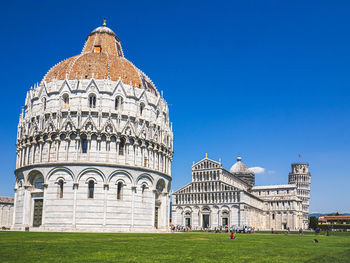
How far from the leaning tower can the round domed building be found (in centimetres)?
11075

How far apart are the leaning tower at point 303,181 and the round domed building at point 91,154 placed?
363 feet

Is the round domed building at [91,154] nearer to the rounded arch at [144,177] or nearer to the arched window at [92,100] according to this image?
the rounded arch at [144,177]

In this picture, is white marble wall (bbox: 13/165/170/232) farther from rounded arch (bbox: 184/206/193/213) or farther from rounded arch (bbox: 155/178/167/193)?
rounded arch (bbox: 184/206/193/213)

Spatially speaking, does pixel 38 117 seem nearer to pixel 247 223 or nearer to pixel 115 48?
pixel 115 48

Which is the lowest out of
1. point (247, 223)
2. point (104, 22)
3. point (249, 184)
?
point (247, 223)

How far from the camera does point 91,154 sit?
46656 millimetres

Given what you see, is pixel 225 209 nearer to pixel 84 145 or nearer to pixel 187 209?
pixel 187 209

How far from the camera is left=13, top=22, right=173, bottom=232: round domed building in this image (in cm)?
4553

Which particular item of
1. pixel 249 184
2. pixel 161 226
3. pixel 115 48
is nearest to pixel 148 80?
pixel 115 48

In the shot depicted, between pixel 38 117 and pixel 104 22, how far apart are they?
24.8 m

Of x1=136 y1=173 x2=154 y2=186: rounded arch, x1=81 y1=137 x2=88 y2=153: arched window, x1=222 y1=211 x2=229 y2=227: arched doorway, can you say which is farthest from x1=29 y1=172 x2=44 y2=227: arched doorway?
x1=222 y1=211 x2=229 y2=227: arched doorway

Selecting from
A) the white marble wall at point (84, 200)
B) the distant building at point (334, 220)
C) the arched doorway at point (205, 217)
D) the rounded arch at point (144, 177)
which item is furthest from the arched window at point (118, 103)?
the distant building at point (334, 220)

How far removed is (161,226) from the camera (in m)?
53.6

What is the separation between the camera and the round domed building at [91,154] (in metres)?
45.5
